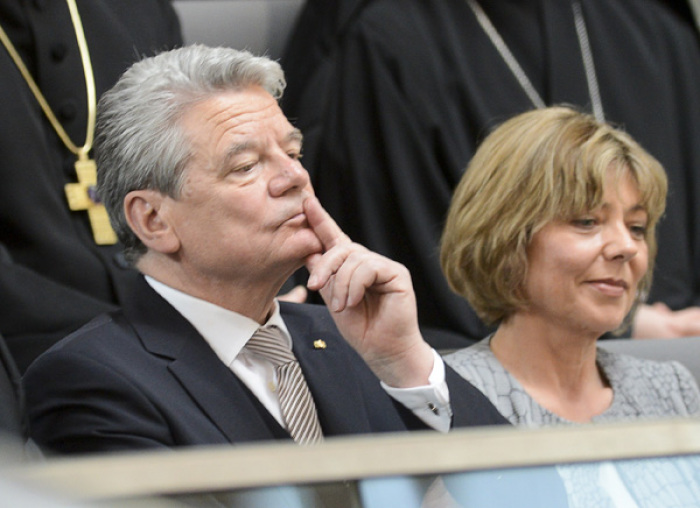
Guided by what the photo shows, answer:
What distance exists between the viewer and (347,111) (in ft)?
8.70

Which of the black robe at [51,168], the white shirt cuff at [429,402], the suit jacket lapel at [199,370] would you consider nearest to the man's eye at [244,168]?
the suit jacket lapel at [199,370]

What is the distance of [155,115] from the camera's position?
158 centimetres

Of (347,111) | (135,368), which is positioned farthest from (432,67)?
(135,368)

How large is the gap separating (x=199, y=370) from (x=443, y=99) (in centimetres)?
132

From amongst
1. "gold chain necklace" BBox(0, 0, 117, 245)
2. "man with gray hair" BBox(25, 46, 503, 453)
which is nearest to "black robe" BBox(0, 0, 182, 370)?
"gold chain necklace" BBox(0, 0, 117, 245)

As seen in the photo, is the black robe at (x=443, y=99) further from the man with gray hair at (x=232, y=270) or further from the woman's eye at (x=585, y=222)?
the man with gray hair at (x=232, y=270)

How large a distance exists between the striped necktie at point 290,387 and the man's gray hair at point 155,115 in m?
0.23

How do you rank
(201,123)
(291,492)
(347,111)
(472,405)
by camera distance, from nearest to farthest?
(291,492), (201,123), (472,405), (347,111)

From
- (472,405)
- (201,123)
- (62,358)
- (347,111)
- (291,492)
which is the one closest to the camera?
(291,492)

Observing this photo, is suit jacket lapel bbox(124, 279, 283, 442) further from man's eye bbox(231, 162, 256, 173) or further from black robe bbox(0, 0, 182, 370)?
black robe bbox(0, 0, 182, 370)

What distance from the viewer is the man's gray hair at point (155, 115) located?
5.19 feet

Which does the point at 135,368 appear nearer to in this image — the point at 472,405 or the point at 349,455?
the point at 472,405

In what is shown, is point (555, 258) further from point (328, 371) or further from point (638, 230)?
point (328, 371)

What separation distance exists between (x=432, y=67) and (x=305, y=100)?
0.31 meters
